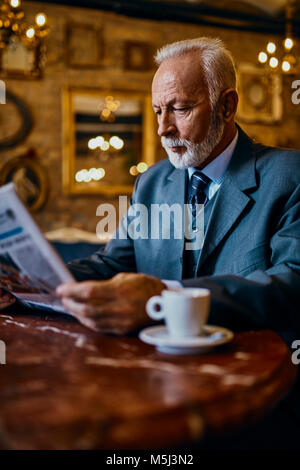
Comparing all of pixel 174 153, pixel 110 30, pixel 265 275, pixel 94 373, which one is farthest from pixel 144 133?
pixel 94 373

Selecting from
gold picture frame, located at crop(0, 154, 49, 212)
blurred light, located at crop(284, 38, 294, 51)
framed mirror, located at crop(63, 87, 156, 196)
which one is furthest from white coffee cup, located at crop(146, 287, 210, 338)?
framed mirror, located at crop(63, 87, 156, 196)

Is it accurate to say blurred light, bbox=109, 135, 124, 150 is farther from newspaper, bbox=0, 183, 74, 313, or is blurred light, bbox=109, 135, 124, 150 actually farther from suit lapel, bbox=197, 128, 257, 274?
newspaper, bbox=0, 183, 74, 313

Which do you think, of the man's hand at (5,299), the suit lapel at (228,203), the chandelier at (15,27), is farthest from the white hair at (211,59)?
the chandelier at (15,27)

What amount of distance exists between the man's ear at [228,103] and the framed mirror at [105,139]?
4371mm

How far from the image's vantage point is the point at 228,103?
183 cm

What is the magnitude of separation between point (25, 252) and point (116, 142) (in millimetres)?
5293

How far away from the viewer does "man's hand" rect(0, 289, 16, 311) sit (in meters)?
1.42

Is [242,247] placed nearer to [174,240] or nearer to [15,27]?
[174,240]

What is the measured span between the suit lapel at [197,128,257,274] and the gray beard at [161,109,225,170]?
0.12m

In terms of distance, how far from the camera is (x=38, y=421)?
0.67 m

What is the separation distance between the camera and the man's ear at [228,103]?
1.81m

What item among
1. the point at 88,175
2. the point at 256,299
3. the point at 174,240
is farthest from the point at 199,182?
the point at 88,175

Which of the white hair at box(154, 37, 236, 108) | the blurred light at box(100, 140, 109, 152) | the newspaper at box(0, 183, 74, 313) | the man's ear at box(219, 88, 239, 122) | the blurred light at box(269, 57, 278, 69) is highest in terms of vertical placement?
the blurred light at box(269, 57, 278, 69)

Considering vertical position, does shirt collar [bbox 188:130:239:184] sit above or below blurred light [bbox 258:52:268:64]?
below
